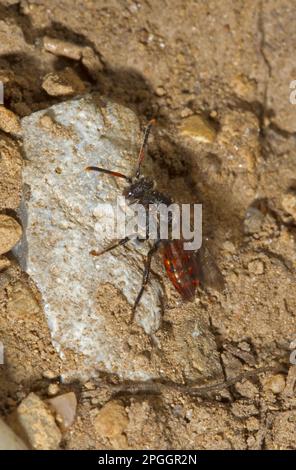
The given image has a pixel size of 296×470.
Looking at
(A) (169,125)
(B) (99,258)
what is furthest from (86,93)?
(B) (99,258)

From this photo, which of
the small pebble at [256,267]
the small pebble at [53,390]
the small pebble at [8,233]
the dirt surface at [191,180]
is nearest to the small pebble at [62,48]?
the dirt surface at [191,180]

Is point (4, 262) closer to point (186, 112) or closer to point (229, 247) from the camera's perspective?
point (229, 247)

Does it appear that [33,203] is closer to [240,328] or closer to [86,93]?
[86,93]

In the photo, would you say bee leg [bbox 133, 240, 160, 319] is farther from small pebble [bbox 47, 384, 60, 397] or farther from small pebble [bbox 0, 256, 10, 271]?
small pebble [bbox 0, 256, 10, 271]

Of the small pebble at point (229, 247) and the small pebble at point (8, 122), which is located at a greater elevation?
the small pebble at point (8, 122)

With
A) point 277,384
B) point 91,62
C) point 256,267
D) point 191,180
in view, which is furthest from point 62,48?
point 277,384

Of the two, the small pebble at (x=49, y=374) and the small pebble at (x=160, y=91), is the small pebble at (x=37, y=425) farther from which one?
the small pebble at (x=160, y=91)

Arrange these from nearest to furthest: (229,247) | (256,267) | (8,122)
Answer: (8,122) → (256,267) → (229,247)
